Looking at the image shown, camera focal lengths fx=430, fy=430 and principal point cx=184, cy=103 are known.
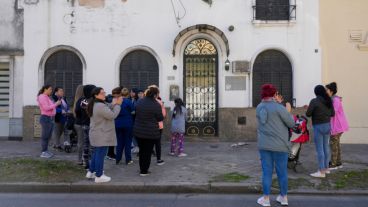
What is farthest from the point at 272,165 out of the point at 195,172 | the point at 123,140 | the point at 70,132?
the point at 70,132

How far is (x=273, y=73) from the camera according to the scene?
13.8 metres

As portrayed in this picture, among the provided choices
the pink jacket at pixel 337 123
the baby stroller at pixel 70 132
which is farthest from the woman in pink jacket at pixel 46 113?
the pink jacket at pixel 337 123

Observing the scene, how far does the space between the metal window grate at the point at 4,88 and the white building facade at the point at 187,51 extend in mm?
440

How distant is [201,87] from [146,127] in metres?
5.48

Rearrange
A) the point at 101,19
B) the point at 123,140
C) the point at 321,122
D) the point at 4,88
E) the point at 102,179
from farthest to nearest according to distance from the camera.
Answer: the point at 4,88
the point at 101,19
the point at 123,140
the point at 321,122
the point at 102,179

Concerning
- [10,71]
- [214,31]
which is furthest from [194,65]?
[10,71]

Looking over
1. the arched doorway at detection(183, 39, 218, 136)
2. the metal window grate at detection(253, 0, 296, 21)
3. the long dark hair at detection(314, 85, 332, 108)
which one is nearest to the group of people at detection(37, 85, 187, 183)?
the arched doorway at detection(183, 39, 218, 136)

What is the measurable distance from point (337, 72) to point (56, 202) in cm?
970

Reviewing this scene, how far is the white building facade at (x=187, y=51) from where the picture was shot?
44.6 feet

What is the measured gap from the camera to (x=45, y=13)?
45.7 ft

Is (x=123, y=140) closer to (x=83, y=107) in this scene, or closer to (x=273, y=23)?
(x=83, y=107)

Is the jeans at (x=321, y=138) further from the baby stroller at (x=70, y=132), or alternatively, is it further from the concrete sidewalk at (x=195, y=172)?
the baby stroller at (x=70, y=132)

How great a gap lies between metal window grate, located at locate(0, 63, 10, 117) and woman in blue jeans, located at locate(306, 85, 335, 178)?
32.8ft

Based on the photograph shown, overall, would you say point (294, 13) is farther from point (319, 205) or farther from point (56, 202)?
point (56, 202)
